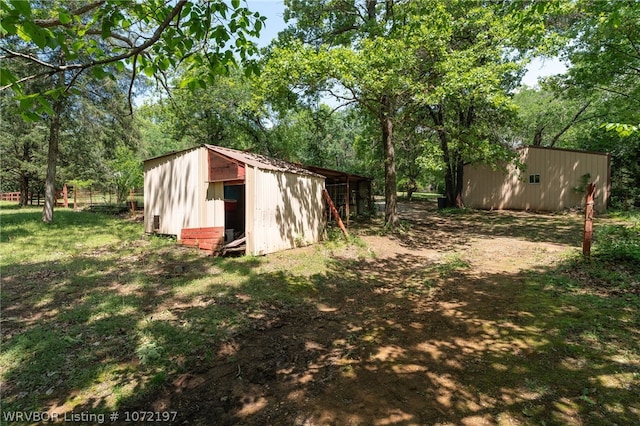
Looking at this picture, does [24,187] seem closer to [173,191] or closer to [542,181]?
[173,191]

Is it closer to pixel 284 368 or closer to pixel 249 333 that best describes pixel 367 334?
pixel 284 368

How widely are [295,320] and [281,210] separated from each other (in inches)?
193

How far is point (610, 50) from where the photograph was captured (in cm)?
1095

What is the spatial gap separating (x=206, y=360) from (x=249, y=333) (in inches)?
32.6

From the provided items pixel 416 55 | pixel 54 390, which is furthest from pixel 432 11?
pixel 54 390

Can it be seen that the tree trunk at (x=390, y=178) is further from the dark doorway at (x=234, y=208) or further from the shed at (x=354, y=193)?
the dark doorway at (x=234, y=208)

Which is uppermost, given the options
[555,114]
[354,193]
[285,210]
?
[555,114]

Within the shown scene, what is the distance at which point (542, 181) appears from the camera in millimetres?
17531

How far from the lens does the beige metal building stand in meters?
16.5

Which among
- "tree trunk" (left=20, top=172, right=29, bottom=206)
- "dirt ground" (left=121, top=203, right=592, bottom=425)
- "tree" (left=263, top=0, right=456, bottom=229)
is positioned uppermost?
"tree" (left=263, top=0, right=456, bottom=229)

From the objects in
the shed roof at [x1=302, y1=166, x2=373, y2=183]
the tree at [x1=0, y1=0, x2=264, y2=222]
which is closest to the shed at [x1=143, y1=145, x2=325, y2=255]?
the shed roof at [x1=302, y1=166, x2=373, y2=183]

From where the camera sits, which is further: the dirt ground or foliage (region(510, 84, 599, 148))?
foliage (region(510, 84, 599, 148))

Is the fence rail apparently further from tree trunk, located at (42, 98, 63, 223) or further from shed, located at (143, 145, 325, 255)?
shed, located at (143, 145, 325, 255)

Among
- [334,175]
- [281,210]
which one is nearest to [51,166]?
[281,210]
